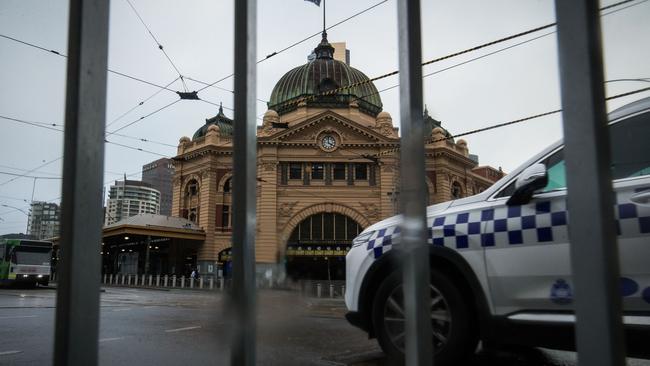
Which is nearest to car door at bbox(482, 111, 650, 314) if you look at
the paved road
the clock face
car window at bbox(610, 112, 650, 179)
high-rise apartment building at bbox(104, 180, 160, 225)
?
car window at bbox(610, 112, 650, 179)

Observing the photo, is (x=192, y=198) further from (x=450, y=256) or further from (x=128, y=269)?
(x=450, y=256)

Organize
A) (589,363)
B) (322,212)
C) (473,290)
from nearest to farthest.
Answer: (589,363) → (473,290) → (322,212)

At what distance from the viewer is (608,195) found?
798 mm

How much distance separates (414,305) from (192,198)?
36.8 m

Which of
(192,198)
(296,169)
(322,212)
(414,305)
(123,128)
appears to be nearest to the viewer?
(414,305)

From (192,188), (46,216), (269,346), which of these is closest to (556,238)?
(269,346)

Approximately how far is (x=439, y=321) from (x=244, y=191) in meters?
2.05

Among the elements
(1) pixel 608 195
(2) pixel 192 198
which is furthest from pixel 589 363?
(2) pixel 192 198

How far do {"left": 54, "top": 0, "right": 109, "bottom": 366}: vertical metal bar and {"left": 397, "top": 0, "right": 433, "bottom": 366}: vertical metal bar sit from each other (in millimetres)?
714

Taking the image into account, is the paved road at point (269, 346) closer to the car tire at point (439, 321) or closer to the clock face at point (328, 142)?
the car tire at point (439, 321)

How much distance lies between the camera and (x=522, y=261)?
2.63m

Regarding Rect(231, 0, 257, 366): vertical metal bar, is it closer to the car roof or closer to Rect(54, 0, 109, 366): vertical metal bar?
Rect(54, 0, 109, 366): vertical metal bar

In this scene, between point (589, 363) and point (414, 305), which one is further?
point (414, 305)

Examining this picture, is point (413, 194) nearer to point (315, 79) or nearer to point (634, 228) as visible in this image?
point (634, 228)
